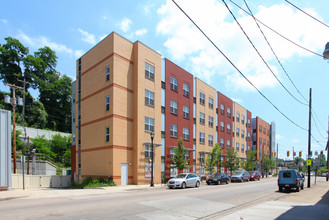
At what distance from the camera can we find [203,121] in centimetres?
4516

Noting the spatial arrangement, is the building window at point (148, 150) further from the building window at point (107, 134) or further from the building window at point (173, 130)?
the building window at point (173, 130)

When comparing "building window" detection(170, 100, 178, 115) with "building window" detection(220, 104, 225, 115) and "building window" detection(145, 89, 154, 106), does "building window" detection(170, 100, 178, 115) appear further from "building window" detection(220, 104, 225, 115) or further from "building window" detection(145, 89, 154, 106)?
"building window" detection(220, 104, 225, 115)

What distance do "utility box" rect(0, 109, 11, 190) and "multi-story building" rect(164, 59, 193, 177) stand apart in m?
18.9

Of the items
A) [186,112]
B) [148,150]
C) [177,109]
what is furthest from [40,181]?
[186,112]

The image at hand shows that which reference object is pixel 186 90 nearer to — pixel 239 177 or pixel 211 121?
pixel 211 121

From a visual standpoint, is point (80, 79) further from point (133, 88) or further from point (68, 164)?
point (68, 164)

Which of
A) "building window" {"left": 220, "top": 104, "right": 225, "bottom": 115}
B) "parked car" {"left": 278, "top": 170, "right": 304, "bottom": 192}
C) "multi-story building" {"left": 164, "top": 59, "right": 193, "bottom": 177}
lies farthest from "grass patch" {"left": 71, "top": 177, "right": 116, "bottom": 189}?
"building window" {"left": 220, "top": 104, "right": 225, "bottom": 115}

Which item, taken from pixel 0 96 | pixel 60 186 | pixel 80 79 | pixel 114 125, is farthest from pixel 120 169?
pixel 0 96

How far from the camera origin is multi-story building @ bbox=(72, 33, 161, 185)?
2945cm

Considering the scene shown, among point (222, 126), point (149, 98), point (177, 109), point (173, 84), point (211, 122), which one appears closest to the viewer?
point (149, 98)

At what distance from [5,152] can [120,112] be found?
40.4 feet

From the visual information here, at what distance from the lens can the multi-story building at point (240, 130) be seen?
59.5 metres

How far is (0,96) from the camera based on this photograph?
55.9 meters

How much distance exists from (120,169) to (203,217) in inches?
781
